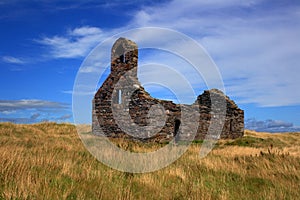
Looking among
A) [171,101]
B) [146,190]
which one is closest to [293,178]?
[146,190]

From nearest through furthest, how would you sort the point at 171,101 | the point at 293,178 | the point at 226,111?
1. the point at 293,178
2. the point at 171,101
3. the point at 226,111

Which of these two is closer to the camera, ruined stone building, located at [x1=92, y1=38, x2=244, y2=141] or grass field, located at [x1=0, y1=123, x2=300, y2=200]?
grass field, located at [x1=0, y1=123, x2=300, y2=200]

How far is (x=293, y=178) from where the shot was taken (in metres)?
6.97

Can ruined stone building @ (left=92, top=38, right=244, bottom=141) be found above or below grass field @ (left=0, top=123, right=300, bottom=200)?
above

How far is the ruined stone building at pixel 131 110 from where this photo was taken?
56.9 feet

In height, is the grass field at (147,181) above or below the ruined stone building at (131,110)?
below

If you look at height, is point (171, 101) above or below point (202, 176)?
above

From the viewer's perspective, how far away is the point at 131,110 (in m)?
18.0

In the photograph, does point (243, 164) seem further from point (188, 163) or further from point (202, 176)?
point (202, 176)

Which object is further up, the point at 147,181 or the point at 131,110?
the point at 131,110

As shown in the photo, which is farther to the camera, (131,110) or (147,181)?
(131,110)

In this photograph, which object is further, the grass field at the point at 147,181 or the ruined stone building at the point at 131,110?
the ruined stone building at the point at 131,110

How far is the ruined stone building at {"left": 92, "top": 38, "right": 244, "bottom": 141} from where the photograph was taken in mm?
17328

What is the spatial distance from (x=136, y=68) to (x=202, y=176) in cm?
1267
